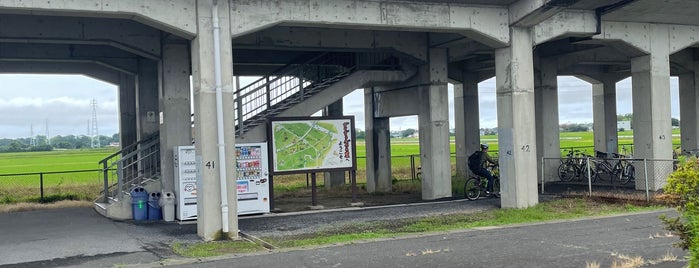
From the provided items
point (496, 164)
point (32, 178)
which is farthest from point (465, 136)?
point (32, 178)

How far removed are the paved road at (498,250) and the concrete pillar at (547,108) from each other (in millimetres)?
13206

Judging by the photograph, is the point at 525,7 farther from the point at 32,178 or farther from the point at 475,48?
the point at 32,178

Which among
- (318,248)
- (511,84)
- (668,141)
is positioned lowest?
(318,248)

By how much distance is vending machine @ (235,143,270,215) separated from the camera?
16.2 m

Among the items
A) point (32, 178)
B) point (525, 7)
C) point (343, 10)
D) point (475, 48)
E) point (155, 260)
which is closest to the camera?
point (155, 260)

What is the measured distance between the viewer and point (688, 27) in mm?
19969

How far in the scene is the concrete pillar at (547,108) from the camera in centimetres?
2567

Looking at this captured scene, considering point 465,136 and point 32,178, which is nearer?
point 465,136

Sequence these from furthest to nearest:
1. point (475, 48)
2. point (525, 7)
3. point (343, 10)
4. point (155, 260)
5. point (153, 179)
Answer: point (475, 48) → point (153, 179) → point (525, 7) → point (343, 10) → point (155, 260)

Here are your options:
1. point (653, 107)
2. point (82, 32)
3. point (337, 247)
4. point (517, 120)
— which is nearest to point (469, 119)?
point (653, 107)

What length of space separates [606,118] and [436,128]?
57.8ft

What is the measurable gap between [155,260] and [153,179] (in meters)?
6.97

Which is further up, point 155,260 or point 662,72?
point 662,72

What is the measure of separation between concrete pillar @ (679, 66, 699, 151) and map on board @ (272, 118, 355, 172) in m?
19.3
